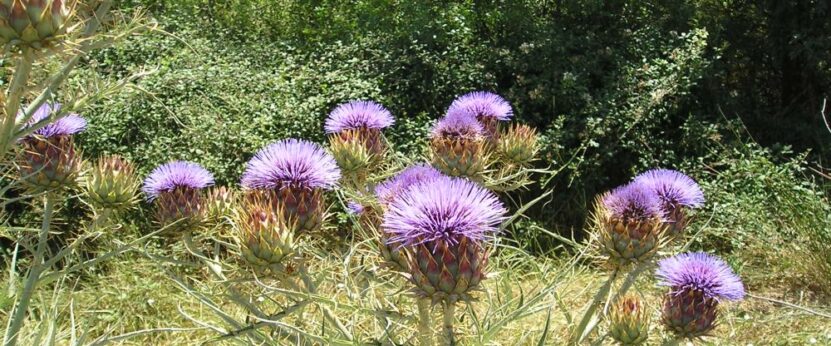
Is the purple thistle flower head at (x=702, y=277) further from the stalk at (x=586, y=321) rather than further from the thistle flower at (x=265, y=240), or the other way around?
the thistle flower at (x=265, y=240)

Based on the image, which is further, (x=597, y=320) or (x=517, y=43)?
(x=517, y=43)

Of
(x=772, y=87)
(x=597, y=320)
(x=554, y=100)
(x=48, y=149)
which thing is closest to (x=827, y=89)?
(x=772, y=87)

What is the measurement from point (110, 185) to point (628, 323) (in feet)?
4.88

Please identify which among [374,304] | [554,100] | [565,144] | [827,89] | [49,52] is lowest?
[374,304]

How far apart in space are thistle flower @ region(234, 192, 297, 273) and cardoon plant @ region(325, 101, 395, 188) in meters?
0.57

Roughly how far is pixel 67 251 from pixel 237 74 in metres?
3.43

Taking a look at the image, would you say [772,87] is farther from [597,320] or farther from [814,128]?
[597,320]

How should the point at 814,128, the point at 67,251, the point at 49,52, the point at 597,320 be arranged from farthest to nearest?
the point at 814,128 < the point at 597,320 < the point at 67,251 < the point at 49,52

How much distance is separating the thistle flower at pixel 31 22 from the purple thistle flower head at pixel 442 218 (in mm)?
703

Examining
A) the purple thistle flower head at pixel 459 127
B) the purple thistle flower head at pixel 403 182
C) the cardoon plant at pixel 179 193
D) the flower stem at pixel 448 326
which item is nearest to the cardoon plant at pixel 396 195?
the purple thistle flower head at pixel 403 182

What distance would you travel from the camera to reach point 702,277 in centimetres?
210

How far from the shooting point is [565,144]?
4.75m

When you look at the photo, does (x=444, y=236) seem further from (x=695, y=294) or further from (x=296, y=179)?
(x=695, y=294)

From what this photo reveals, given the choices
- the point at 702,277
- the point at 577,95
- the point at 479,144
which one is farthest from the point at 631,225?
the point at 577,95
